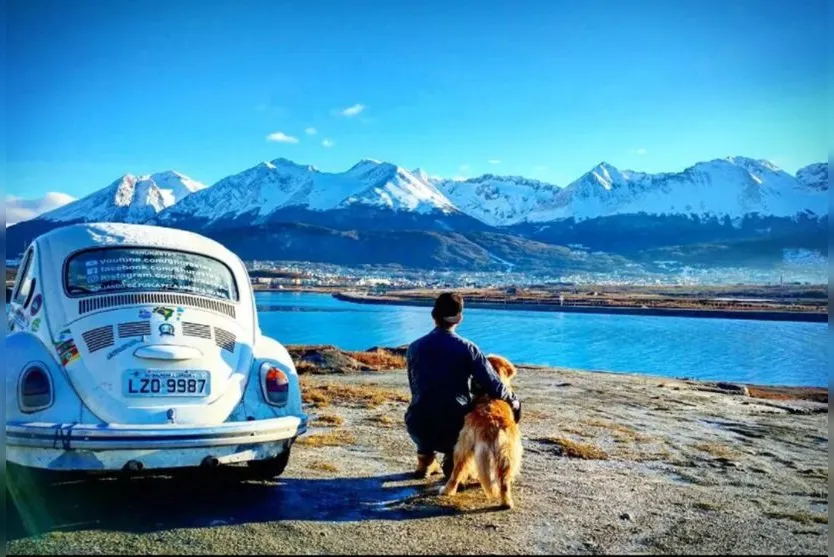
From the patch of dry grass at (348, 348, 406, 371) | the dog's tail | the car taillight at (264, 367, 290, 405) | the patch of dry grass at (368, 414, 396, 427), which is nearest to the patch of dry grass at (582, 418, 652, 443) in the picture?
the patch of dry grass at (368, 414, 396, 427)

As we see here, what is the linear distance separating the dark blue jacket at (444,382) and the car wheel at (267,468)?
1435 millimetres

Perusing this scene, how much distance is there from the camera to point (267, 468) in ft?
21.2

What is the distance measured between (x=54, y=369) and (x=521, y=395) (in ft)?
42.7

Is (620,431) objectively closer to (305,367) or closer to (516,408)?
(516,408)

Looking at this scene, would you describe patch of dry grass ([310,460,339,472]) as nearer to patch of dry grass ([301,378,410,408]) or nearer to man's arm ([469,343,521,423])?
man's arm ([469,343,521,423])

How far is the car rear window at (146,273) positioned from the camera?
231 inches

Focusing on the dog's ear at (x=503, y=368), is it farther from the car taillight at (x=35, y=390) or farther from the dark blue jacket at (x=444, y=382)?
the car taillight at (x=35, y=390)

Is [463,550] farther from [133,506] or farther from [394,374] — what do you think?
[394,374]

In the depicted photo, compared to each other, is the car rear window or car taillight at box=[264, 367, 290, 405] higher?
the car rear window

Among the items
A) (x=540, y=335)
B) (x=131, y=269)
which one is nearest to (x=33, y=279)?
(x=131, y=269)

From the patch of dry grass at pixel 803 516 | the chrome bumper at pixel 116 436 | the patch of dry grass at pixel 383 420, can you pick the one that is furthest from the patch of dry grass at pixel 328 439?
the patch of dry grass at pixel 803 516

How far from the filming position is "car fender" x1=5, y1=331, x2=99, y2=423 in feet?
16.6

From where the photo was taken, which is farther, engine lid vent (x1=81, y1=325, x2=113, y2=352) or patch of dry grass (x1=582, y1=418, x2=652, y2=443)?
patch of dry grass (x1=582, y1=418, x2=652, y2=443)

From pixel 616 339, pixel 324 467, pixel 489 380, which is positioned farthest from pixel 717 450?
pixel 616 339
